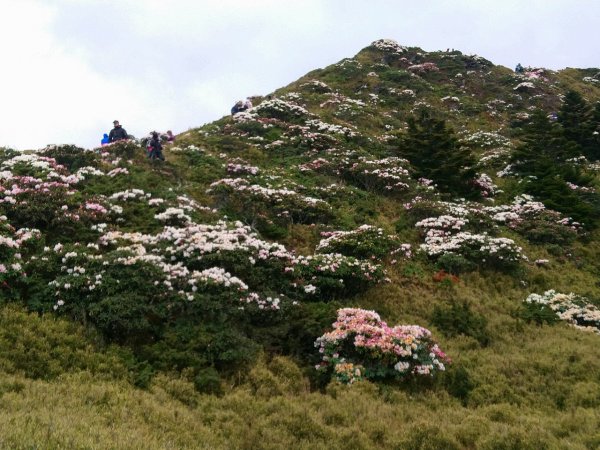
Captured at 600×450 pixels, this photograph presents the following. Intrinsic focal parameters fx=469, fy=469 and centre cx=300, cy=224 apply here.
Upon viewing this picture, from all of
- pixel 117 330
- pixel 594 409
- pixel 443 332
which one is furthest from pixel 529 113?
pixel 117 330

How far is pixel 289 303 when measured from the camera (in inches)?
460

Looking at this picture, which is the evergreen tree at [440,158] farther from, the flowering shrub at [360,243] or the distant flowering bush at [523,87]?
the distant flowering bush at [523,87]

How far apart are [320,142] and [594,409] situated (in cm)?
2089

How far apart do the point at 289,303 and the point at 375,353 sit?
8.61 ft

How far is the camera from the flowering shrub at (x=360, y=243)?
15508 millimetres

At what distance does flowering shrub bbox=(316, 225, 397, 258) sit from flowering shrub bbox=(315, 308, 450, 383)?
191 inches

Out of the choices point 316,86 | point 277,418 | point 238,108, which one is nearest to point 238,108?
point 238,108

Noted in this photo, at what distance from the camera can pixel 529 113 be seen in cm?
4150

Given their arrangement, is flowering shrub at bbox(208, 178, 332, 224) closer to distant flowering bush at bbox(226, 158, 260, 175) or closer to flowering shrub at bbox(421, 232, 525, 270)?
distant flowering bush at bbox(226, 158, 260, 175)

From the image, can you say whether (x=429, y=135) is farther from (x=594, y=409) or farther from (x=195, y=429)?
(x=195, y=429)

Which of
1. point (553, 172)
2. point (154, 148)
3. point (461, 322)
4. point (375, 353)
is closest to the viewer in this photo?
point (375, 353)

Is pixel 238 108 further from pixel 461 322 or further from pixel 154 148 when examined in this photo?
pixel 461 322

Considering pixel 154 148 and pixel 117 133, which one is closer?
pixel 154 148

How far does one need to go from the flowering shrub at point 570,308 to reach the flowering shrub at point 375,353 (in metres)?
5.58
